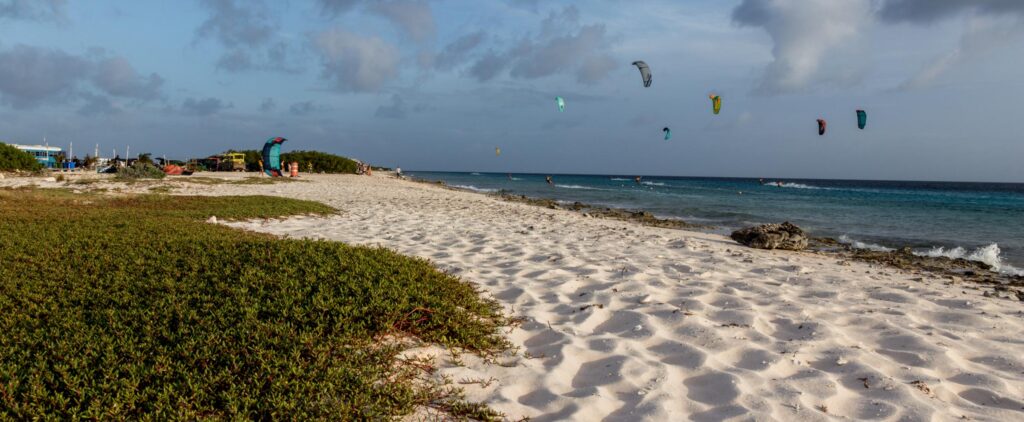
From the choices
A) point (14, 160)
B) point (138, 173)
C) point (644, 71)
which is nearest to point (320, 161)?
point (14, 160)

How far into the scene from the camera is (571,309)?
5672mm

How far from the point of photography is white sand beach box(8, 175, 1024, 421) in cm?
357

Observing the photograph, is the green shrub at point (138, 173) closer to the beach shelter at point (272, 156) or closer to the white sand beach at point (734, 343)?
the beach shelter at point (272, 156)

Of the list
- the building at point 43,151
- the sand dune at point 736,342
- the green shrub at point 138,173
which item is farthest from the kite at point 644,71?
the building at point 43,151

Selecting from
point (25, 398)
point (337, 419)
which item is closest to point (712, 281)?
point (337, 419)

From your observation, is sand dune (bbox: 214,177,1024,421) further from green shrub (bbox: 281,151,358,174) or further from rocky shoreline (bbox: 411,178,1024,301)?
green shrub (bbox: 281,151,358,174)

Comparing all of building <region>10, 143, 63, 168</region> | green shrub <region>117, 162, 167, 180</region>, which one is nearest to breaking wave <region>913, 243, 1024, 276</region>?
green shrub <region>117, 162, 167, 180</region>

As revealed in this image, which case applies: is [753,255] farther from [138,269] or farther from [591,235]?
[138,269]

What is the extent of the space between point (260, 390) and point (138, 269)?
3.56 m

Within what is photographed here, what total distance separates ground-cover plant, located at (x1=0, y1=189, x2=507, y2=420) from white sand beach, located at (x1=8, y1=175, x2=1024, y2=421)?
560 millimetres

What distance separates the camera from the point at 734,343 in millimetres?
4672

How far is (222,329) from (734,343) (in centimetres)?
414

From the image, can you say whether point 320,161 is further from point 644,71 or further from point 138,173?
point 644,71

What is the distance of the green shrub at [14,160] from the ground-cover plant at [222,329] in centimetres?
3883
